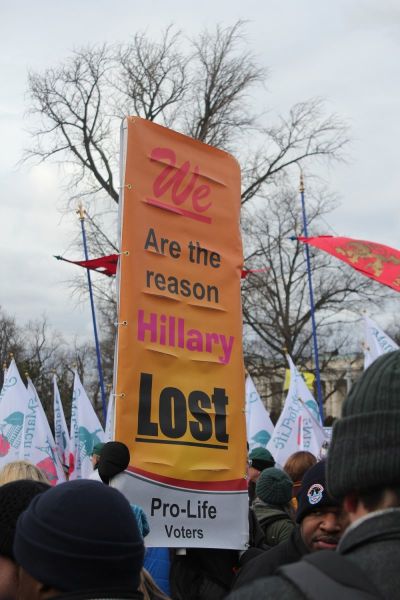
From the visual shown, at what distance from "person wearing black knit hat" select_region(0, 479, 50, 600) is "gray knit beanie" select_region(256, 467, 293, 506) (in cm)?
292

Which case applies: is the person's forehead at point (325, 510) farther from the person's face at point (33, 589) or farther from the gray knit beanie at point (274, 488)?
the gray knit beanie at point (274, 488)

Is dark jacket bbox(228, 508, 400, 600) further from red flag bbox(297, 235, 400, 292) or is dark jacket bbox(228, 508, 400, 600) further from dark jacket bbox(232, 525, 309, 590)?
red flag bbox(297, 235, 400, 292)

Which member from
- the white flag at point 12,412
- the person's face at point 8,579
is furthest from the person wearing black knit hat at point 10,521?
the white flag at point 12,412

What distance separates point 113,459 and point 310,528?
1035 mm

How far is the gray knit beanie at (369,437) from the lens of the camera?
5.29 feet

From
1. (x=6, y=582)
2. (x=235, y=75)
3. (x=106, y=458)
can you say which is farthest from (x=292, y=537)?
(x=235, y=75)

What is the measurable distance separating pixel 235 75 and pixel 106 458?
2220cm

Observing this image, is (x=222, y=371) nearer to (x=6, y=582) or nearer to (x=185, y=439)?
(x=185, y=439)

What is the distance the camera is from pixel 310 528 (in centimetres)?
360

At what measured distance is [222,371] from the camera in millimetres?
4863

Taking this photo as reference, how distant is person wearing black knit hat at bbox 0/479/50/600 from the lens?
262 centimetres

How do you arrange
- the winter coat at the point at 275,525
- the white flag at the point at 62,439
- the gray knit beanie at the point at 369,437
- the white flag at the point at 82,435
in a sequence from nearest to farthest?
the gray knit beanie at the point at 369,437 < the winter coat at the point at 275,525 < the white flag at the point at 82,435 < the white flag at the point at 62,439

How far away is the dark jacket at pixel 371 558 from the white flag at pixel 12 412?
9016 millimetres

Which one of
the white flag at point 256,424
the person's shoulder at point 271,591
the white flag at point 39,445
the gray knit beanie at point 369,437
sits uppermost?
the white flag at point 256,424
